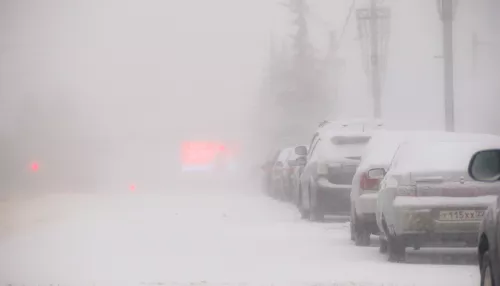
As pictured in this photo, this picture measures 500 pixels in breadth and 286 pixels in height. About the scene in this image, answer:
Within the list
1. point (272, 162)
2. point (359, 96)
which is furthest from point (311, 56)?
point (272, 162)

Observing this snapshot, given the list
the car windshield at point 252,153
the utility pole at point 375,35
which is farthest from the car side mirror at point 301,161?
the utility pole at point 375,35

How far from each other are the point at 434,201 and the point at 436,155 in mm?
768

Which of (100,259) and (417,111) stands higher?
(100,259)

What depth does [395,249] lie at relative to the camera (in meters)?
12.4

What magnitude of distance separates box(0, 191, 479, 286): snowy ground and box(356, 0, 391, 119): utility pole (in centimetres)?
1832

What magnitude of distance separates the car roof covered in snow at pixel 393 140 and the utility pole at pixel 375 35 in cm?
2430

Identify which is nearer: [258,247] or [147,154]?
[258,247]

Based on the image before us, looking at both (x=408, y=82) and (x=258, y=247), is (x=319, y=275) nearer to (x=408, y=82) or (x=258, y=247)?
(x=258, y=247)

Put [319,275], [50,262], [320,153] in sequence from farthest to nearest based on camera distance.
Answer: [320,153], [50,262], [319,275]

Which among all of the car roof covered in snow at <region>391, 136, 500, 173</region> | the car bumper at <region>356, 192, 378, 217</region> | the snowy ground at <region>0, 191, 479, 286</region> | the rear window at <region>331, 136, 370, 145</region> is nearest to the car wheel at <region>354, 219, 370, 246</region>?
the snowy ground at <region>0, 191, 479, 286</region>

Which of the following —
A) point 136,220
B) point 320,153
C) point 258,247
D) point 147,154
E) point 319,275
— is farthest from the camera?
point 147,154

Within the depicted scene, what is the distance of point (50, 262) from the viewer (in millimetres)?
13258

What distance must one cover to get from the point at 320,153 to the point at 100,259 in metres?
6.80

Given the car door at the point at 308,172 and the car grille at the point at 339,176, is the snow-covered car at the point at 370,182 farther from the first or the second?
the car door at the point at 308,172
